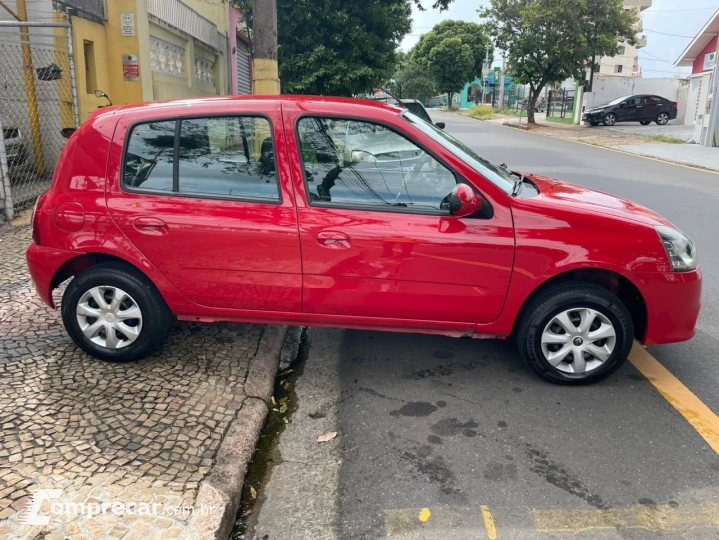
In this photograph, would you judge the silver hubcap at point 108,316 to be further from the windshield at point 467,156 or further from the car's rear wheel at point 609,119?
the car's rear wheel at point 609,119

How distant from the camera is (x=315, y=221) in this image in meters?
3.71

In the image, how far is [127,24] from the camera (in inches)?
385

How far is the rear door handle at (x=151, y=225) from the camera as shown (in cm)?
382

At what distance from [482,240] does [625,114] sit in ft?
101

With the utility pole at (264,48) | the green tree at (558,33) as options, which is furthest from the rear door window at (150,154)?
the green tree at (558,33)

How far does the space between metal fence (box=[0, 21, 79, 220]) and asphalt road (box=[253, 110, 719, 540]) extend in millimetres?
6571

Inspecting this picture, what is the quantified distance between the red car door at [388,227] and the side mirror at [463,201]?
0.19ft

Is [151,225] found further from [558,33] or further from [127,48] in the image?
[558,33]

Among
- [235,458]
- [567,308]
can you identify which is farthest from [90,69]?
[567,308]

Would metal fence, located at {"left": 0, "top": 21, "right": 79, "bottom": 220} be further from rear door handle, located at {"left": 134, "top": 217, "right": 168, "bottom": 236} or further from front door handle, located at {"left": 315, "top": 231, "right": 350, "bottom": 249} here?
front door handle, located at {"left": 315, "top": 231, "right": 350, "bottom": 249}

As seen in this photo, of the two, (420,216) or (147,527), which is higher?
(420,216)

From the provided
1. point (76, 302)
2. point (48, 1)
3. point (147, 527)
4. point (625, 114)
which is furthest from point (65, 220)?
point (625, 114)

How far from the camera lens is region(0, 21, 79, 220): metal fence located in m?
8.96

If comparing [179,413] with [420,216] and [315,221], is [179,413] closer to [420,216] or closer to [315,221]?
[315,221]
